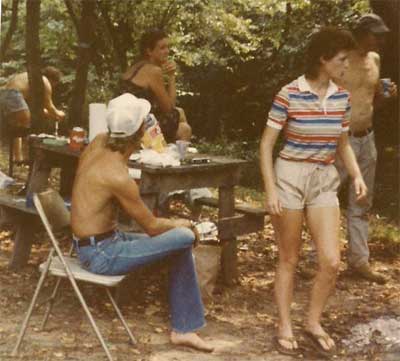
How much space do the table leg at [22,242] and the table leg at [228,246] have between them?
4.87 ft

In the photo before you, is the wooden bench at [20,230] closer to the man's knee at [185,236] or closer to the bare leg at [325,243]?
the man's knee at [185,236]

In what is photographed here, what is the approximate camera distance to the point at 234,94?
17000 millimetres

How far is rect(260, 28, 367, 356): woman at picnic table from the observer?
4785 millimetres

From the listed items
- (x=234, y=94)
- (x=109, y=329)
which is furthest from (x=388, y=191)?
(x=234, y=94)

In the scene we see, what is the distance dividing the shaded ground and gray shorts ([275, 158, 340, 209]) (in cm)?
88

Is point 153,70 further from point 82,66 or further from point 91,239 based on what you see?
point 82,66

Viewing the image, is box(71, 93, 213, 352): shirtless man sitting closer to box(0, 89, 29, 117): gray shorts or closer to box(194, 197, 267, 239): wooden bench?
box(194, 197, 267, 239): wooden bench

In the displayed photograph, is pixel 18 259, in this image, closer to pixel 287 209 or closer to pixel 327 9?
pixel 287 209

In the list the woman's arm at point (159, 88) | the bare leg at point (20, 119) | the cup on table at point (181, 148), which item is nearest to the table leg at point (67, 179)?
the woman's arm at point (159, 88)

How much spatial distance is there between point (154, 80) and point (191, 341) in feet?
7.72

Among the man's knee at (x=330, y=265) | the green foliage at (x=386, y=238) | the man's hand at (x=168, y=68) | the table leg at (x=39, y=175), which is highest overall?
the man's hand at (x=168, y=68)

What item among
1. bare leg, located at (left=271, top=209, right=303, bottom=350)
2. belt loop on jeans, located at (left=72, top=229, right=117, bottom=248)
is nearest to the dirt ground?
bare leg, located at (left=271, top=209, right=303, bottom=350)

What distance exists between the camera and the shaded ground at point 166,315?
4879mm

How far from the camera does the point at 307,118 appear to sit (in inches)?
189
